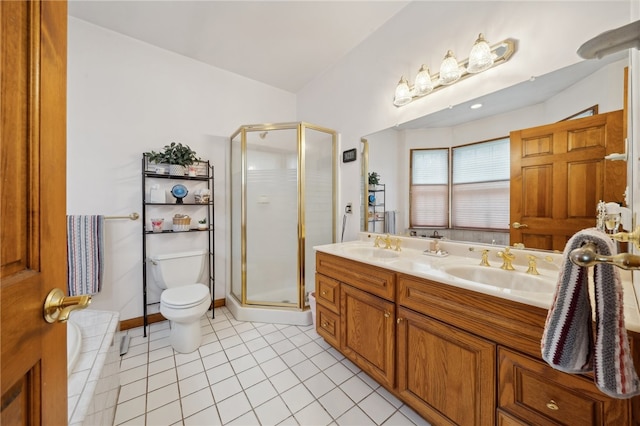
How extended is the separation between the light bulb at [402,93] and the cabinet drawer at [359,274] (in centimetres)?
130

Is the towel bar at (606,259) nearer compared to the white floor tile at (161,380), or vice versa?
the towel bar at (606,259)

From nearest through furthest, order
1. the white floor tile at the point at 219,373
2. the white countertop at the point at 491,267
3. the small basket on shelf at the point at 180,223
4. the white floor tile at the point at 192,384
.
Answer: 1. the white countertop at the point at 491,267
2. the white floor tile at the point at 192,384
3. the white floor tile at the point at 219,373
4. the small basket on shelf at the point at 180,223

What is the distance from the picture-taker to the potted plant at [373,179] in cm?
215

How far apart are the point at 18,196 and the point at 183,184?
2266 mm

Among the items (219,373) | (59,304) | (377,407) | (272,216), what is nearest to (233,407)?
(219,373)

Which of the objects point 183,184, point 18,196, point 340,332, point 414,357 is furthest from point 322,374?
point 183,184

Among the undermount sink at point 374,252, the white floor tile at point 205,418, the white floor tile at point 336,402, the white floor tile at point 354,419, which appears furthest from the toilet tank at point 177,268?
the white floor tile at point 354,419

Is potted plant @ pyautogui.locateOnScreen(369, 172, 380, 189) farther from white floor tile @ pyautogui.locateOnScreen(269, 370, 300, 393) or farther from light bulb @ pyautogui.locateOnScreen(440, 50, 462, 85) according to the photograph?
white floor tile @ pyautogui.locateOnScreen(269, 370, 300, 393)

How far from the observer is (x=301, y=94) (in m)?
3.14

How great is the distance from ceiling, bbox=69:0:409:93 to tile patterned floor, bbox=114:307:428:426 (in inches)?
108

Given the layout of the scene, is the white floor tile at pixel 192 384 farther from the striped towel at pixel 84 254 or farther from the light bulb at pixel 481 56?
the light bulb at pixel 481 56

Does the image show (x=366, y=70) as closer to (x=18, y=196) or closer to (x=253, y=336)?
(x=18, y=196)

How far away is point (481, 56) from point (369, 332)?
70.7 inches

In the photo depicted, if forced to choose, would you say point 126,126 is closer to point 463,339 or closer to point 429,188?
Answer: point 429,188
